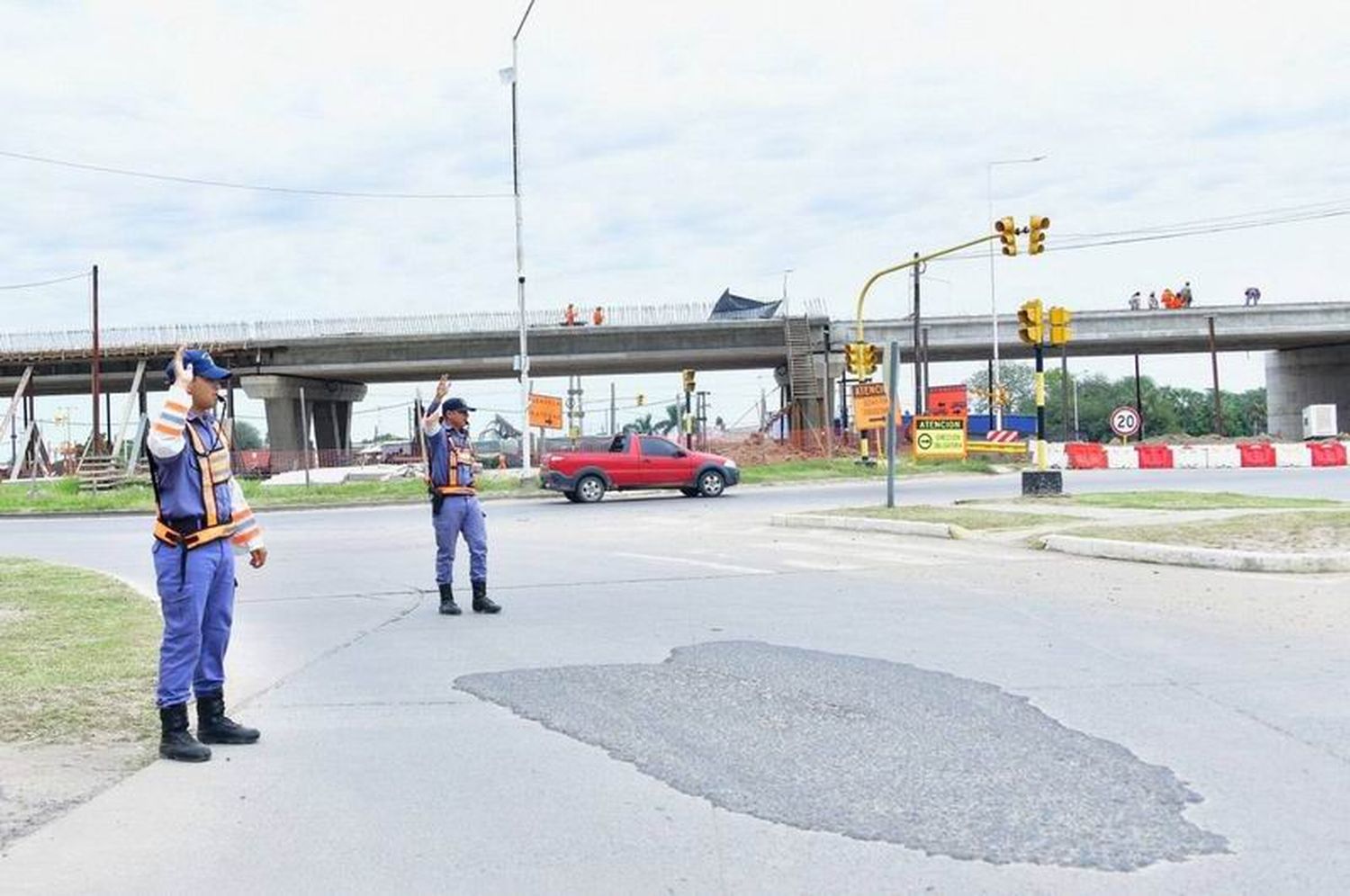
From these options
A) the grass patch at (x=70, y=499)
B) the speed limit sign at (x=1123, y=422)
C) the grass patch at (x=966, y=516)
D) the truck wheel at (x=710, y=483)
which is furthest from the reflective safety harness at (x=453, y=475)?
the speed limit sign at (x=1123, y=422)

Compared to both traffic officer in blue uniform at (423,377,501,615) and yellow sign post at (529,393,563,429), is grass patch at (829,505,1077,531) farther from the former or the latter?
yellow sign post at (529,393,563,429)

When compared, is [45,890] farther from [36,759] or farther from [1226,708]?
[1226,708]

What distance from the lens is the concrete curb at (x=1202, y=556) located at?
11875 millimetres

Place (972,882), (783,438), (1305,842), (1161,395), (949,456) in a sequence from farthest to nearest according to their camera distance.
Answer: (1161,395), (783,438), (949,456), (1305,842), (972,882)

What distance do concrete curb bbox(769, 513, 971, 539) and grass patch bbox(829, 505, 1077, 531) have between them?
0.26 m

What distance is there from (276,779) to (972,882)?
304 centimetres

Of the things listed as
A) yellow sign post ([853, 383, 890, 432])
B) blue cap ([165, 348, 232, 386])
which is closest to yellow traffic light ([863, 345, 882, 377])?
yellow sign post ([853, 383, 890, 432])

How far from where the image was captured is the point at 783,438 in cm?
4744

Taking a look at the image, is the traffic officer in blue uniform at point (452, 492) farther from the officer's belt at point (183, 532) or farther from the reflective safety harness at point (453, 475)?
the officer's belt at point (183, 532)

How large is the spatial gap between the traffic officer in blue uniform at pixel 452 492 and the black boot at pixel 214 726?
405 cm

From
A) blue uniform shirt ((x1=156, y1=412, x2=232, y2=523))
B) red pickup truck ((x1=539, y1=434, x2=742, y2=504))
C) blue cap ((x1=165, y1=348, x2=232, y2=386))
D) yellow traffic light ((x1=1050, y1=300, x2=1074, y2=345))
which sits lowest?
red pickup truck ((x1=539, y1=434, x2=742, y2=504))

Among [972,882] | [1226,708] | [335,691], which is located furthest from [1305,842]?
[335,691]

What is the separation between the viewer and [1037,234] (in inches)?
1065

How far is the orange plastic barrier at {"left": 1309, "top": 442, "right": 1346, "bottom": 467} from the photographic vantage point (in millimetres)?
40562
